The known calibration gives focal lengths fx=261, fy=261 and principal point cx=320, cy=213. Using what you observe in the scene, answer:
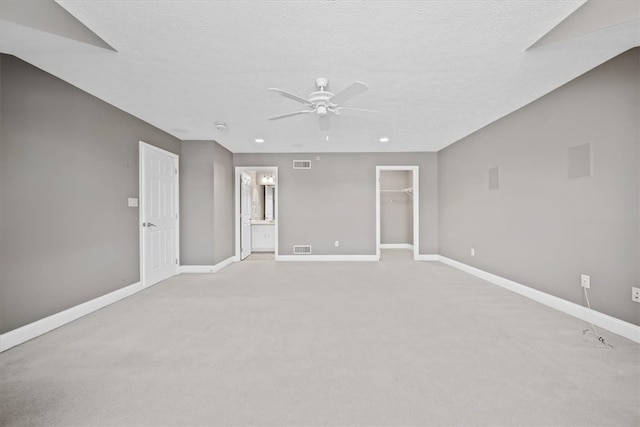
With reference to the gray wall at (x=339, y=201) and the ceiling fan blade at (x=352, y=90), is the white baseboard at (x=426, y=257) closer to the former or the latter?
the gray wall at (x=339, y=201)

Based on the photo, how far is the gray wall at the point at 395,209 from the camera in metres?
8.12

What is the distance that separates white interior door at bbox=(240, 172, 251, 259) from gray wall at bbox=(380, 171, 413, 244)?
4001 millimetres

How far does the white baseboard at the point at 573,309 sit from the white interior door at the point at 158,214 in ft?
17.9

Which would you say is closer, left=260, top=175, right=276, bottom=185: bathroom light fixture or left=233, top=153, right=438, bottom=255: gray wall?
left=233, top=153, right=438, bottom=255: gray wall

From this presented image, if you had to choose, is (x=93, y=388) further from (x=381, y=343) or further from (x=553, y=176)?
(x=553, y=176)

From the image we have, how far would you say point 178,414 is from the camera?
1.49 metres

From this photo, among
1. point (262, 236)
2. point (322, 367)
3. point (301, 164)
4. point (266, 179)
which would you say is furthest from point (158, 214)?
point (266, 179)

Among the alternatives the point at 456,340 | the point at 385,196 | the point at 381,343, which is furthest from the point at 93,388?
the point at 385,196

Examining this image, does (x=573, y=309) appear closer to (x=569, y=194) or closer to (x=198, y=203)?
(x=569, y=194)

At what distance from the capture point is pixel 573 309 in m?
2.84

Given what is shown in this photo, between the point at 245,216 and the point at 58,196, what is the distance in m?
3.97

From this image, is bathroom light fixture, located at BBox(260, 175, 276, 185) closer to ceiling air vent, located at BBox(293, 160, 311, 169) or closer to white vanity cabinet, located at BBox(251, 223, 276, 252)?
white vanity cabinet, located at BBox(251, 223, 276, 252)

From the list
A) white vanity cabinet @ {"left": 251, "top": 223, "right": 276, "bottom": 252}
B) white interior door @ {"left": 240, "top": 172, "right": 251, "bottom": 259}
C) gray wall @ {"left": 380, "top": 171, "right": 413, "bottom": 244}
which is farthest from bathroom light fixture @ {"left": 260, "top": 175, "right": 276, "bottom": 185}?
gray wall @ {"left": 380, "top": 171, "right": 413, "bottom": 244}

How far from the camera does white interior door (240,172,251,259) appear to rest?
631 centimetres
